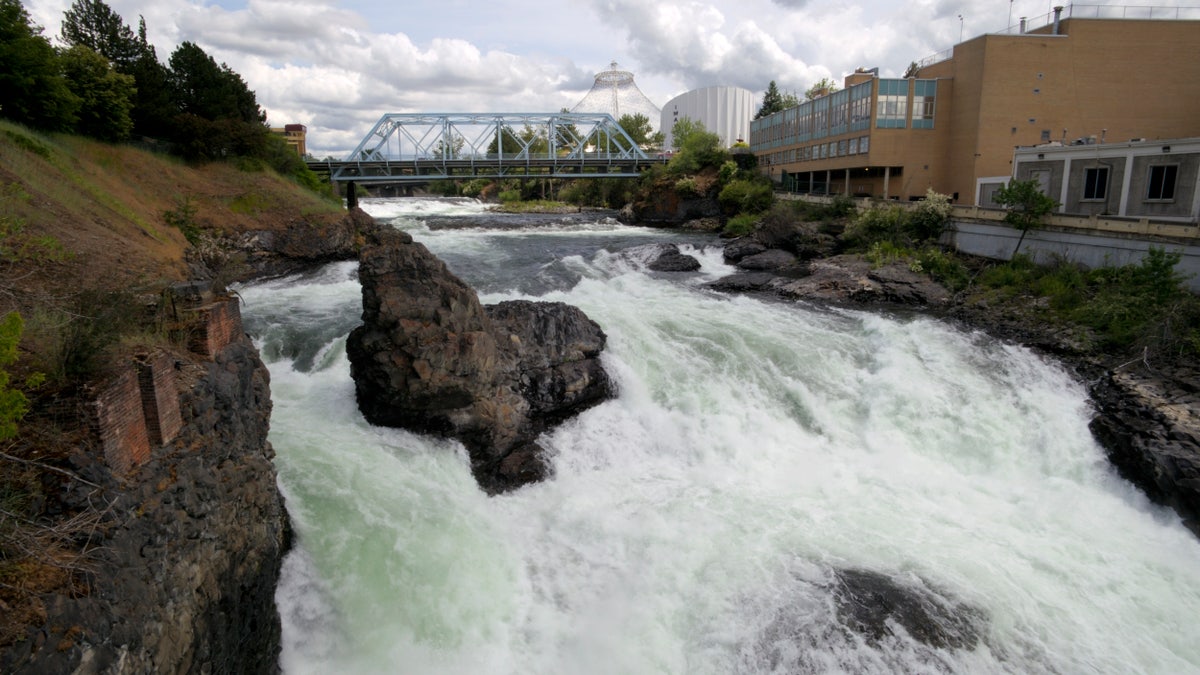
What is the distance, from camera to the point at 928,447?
46.4ft

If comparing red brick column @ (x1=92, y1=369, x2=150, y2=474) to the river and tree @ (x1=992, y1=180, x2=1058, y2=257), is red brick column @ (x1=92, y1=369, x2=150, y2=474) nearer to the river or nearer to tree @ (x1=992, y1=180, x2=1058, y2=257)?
the river

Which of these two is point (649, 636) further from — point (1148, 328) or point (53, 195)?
point (53, 195)

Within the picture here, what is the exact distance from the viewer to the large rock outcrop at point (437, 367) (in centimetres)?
1209

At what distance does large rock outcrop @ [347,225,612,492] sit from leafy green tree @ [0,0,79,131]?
52.9ft

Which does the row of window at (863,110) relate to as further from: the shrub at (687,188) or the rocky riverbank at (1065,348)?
the rocky riverbank at (1065,348)

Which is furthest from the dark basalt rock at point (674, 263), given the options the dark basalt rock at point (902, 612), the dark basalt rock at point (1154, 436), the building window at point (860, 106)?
the dark basalt rock at point (902, 612)

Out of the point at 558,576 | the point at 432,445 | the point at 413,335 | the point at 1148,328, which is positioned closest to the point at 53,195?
the point at 413,335

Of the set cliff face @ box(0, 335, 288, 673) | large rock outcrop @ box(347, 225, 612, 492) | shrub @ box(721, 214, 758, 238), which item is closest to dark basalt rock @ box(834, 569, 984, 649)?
large rock outcrop @ box(347, 225, 612, 492)

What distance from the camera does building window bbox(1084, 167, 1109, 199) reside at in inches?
979

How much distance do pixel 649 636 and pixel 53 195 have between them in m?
17.8

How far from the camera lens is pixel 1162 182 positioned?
23.0 metres

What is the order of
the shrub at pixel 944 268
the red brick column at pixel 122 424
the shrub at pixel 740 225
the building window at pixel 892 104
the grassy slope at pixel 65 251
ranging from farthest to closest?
the shrub at pixel 740 225 → the building window at pixel 892 104 → the shrub at pixel 944 268 → the red brick column at pixel 122 424 → the grassy slope at pixel 65 251

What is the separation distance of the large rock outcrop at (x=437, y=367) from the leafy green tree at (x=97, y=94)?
1941 centimetres

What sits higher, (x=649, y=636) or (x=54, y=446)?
(x=54, y=446)
